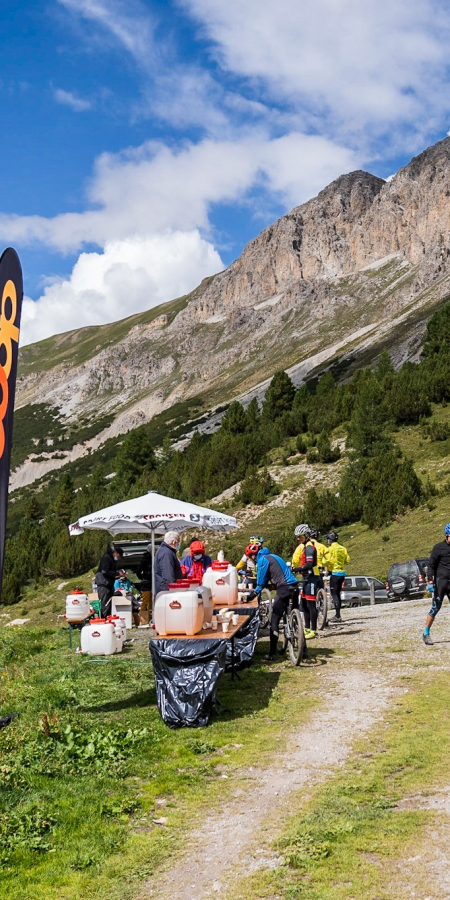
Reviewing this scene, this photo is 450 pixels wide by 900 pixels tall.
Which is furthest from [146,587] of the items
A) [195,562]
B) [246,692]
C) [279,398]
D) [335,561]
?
[279,398]

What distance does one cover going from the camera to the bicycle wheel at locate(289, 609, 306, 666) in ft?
37.1

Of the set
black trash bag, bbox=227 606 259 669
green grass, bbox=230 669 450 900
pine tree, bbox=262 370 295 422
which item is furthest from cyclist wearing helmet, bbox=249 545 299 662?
pine tree, bbox=262 370 295 422

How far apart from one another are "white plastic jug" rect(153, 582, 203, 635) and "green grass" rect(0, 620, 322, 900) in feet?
3.49

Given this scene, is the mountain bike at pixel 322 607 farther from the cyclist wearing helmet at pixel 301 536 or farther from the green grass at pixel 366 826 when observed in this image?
the green grass at pixel 366 826

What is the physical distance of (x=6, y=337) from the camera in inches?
253

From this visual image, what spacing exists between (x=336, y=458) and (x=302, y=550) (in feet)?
131

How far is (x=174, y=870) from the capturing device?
478 centimetres

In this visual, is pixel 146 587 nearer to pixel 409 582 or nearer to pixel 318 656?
pixel 318 656

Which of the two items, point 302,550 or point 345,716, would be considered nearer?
point 345,716

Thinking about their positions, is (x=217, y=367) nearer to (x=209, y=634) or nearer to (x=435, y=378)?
(x=435, y=378)

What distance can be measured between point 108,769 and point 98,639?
22.0ft

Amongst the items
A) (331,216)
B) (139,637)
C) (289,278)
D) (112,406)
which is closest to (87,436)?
(112,406)

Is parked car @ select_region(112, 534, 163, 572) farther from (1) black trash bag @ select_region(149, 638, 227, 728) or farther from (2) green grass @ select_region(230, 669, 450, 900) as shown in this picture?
(2) green grass @ select_region(230, 669, 450, 900)

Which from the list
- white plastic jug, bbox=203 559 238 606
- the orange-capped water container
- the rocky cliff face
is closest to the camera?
the orange-capped water container
